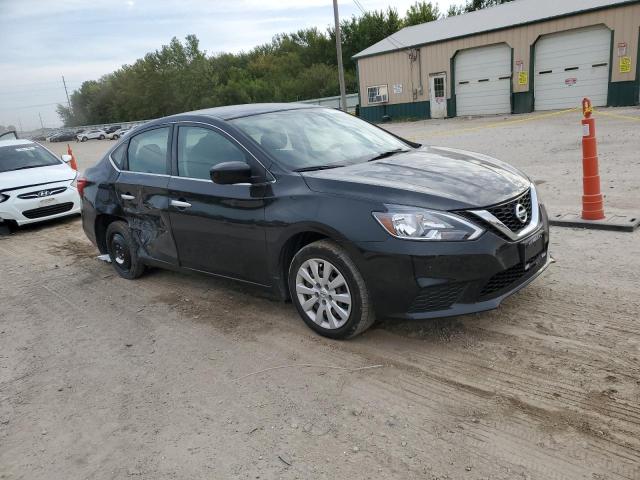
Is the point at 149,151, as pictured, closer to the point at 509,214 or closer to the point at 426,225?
the point at 426,225

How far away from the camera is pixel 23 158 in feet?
33.1

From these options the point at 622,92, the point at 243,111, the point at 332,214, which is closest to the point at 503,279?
the point at 332,214

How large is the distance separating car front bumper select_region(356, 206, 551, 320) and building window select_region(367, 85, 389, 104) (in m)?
29.8

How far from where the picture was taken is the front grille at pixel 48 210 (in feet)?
29.7

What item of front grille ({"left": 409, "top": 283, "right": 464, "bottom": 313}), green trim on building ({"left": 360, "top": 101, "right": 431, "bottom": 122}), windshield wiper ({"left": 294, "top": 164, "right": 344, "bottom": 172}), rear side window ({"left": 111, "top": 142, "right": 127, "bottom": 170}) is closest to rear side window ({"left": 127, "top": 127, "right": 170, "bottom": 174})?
rear side window ({"left": 111, "top": 142, "right": 127, "bottom": 170})

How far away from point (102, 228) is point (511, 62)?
2371cm

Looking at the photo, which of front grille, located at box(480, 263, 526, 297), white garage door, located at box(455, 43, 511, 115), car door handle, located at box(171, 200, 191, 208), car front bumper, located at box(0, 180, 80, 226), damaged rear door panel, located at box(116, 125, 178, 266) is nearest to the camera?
front grille, located at box(480, 263, 526, 297)

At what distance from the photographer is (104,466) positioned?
2.84 m

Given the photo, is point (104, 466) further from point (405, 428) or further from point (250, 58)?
point (250, 58)

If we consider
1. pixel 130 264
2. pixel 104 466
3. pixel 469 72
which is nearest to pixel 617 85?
pixel 469 72

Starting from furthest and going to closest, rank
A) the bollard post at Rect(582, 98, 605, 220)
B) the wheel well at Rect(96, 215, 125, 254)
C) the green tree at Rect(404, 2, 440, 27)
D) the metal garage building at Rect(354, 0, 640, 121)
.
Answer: the green tree at Rect(404, 2, 440, 27), the metal garage building at Rect(354, 0, 640, 121), the wheel well at Rect(96, 215, 125, 254), the bollard post at Rect(582, 98, 605, 220)

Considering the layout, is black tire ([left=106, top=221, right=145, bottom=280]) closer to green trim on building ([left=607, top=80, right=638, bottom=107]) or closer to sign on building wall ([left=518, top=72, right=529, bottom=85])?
green trim on building ([left=607, top=80, right=638, bottom=107])

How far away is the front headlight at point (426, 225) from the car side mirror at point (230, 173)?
1.15 metres

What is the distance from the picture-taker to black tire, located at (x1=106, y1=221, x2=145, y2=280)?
18.6ft
